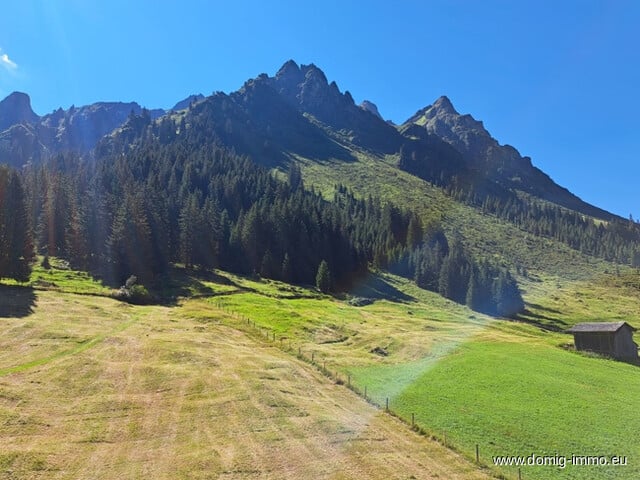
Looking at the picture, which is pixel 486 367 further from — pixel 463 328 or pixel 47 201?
pixel 47 201

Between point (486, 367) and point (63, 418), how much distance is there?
45.0m

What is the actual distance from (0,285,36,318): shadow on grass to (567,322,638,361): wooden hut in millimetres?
87414

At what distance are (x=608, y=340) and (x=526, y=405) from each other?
4320cm

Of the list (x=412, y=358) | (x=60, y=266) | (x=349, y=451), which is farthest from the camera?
(x=60, y=266)

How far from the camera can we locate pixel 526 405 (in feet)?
139

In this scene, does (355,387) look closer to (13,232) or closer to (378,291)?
(13,232)

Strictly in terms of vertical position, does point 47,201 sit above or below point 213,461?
above

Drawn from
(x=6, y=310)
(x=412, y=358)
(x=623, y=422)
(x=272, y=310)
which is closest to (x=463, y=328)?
(x=412, y=358)

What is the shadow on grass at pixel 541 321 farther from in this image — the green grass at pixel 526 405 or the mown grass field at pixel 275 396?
the green grass at pixel 526 405

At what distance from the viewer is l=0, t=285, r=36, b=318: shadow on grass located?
64.6 metres

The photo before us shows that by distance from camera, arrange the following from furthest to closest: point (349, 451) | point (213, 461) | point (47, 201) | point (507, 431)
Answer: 1. point (47, 201)
2. point (507, 431)
3. point (349, 451)
4. point (213, 461)

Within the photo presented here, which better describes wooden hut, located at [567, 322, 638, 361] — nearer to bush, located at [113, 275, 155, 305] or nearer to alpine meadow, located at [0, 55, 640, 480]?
alpine meadow, located at [0, 55, 640, 480]

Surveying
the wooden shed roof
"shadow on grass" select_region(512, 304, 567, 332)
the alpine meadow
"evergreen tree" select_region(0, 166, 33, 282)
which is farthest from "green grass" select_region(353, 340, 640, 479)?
"evergreen tree" select_region(0, 166, 33, 282)

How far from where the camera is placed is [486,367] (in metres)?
55.7
